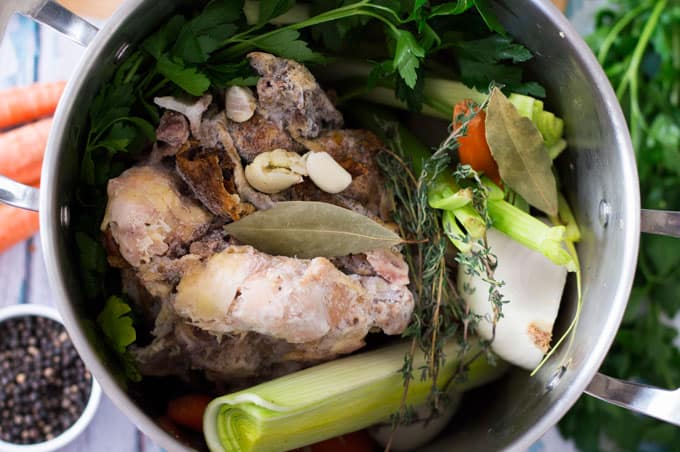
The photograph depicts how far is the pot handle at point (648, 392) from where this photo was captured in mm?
1002

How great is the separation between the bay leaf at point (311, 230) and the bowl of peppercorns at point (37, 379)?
0.55m

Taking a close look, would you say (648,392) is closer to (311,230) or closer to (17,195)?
(311,230)

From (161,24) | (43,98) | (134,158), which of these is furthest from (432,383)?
(43,98)

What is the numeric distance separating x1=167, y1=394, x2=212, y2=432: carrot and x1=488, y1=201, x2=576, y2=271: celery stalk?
54cm

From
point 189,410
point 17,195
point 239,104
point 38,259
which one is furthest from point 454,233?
point 38,259

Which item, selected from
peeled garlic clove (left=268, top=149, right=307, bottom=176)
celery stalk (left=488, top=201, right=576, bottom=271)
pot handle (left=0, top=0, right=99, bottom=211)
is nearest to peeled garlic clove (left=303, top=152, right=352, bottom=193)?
peeled garlic clove (left=268, top=149, right=307, bottom=176)

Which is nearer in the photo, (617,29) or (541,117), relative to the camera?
(541,117)

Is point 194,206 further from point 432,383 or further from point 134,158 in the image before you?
point 432,383

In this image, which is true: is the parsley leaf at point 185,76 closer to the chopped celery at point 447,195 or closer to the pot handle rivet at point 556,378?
the chopped celery at point 447,195

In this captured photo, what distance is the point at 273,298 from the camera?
1006 millimetres

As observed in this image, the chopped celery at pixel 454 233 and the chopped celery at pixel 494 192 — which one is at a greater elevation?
the chopped celery at pixel 494 192

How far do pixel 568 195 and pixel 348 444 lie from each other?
567mm

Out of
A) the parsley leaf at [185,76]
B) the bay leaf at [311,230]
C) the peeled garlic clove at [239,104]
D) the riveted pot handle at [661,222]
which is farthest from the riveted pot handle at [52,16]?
the riveted pot handle at [661,222]

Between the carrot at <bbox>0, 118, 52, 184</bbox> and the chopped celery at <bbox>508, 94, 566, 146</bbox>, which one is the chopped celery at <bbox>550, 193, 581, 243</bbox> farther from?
the carrot at <bbox>0, 118, 52, 184</bbox>
